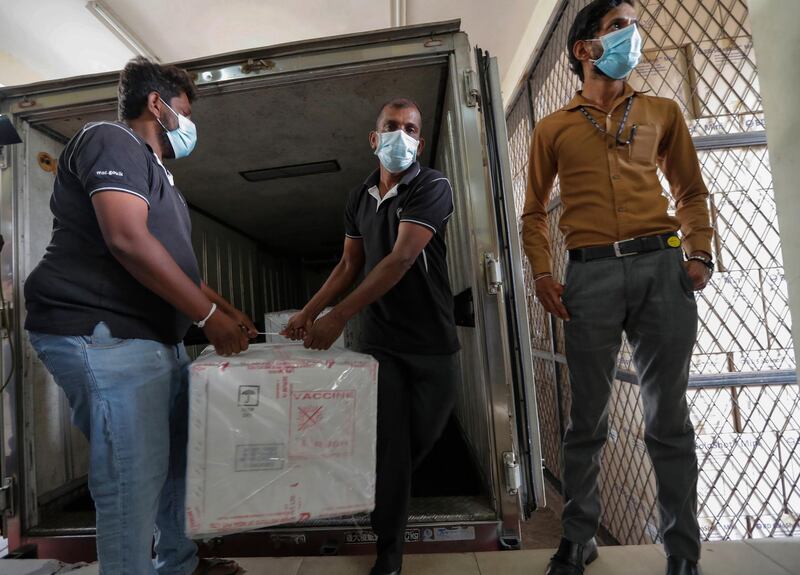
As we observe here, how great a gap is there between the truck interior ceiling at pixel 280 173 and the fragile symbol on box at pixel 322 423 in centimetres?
84

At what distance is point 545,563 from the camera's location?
63.1 inches

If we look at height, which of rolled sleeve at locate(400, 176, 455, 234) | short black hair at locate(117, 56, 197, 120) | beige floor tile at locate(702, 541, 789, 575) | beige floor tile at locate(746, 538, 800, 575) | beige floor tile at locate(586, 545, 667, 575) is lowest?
beige floor tile at locate(746, 538, 800, 575)

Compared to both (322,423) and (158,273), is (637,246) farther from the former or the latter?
(158,273)

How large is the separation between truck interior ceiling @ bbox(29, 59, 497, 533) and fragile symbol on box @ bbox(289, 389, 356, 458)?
2.77 feet

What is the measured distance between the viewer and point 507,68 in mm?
4590

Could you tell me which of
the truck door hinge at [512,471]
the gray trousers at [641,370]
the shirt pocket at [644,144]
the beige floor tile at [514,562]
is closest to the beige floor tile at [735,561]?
the gray trousers at [641,370]

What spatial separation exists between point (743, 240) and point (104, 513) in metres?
2.78

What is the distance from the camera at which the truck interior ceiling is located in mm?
2049

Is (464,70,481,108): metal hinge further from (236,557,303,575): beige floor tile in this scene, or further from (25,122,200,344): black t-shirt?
(236,557,303,575): beige floor tile

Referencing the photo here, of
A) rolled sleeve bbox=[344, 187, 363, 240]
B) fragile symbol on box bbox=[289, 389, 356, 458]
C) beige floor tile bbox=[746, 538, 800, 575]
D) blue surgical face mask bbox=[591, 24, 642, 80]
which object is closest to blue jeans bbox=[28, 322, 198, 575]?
fragile symbol on box bbox=[289, 389, 356, 458]

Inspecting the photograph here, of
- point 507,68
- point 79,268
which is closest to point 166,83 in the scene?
point 79,268

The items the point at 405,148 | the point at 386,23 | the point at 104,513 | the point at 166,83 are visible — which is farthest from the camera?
the point at 386,23

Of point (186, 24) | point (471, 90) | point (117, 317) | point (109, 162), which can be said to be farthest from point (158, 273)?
point (186, 24)

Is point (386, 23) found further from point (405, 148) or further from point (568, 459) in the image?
point (568, 459)
